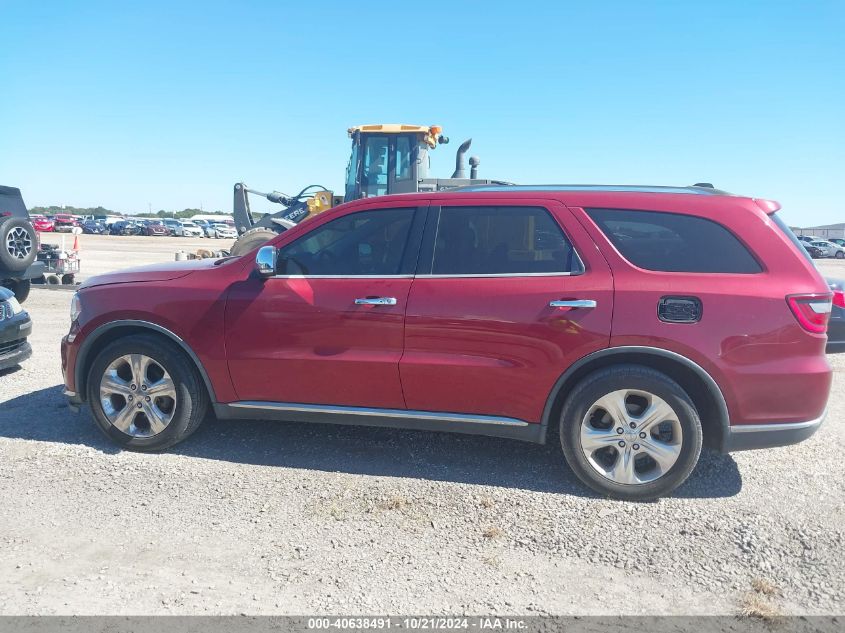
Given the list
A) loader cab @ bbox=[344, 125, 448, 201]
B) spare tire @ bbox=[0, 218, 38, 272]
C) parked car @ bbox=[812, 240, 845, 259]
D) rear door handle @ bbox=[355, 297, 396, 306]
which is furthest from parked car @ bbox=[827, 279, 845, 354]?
parked car @ bbox=[812, 240, 845, 259]

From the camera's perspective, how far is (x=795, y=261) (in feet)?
11.7

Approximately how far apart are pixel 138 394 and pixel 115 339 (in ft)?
1.45

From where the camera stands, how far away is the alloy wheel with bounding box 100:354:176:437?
428 cm

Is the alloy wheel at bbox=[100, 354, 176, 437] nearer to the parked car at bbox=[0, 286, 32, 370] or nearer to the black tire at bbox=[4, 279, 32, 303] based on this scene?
the parked car at bbox=[0, 286, 32, 370]

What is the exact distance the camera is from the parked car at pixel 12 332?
5867 mm

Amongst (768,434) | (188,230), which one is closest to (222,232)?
(188,230)

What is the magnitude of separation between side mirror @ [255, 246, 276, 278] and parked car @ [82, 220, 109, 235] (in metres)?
59.4

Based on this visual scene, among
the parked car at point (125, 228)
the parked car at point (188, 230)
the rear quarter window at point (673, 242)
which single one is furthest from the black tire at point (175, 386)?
the parked car at point (125, 228)

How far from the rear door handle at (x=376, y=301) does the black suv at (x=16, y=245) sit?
888 centimetres

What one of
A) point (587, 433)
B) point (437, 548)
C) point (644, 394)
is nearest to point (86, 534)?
point (437, 548)

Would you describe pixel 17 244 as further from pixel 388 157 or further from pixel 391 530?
pixel 391 530

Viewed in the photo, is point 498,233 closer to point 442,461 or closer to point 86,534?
point 442,461

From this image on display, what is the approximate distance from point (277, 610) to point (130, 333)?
2523 millimetres

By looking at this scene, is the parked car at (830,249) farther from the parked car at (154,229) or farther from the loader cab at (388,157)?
the parked car at (154,229)
